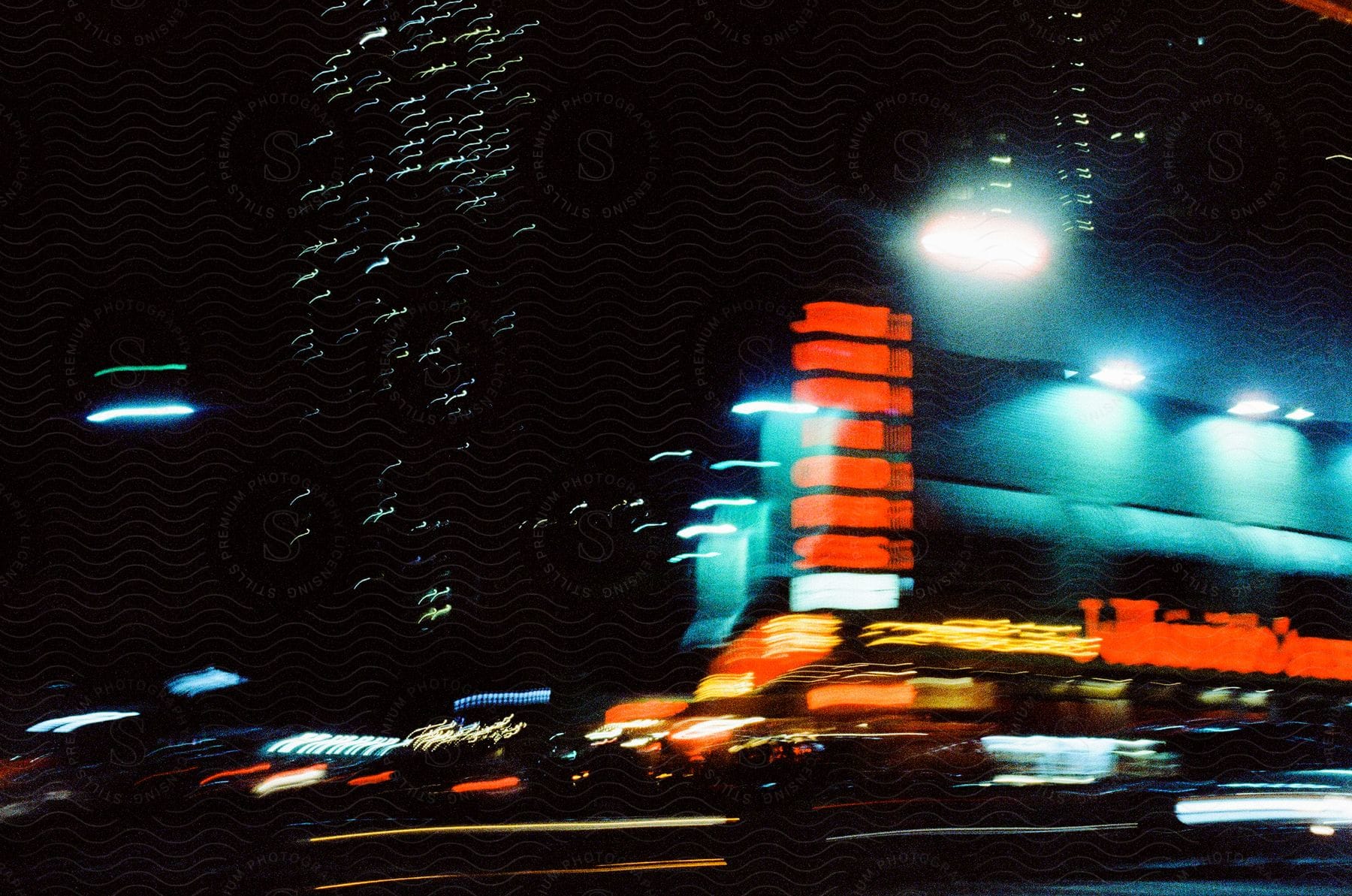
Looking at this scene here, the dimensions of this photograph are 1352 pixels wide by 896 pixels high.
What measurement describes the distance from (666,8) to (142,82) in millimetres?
2944

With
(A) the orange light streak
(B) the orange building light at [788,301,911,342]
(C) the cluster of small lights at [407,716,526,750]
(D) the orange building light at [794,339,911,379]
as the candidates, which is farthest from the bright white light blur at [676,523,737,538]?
(A) the orange light streak

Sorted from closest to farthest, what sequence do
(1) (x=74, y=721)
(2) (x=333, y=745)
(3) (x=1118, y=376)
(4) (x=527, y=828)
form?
(4) (x=527, y=828), (2) (x=333, y=745), (1) (x=74, y=721), (3) (x=1118, y=376)

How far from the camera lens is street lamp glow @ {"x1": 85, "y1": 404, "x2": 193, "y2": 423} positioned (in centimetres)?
595

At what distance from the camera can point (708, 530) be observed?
443 cm

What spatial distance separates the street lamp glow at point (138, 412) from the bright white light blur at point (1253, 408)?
20.8 ft

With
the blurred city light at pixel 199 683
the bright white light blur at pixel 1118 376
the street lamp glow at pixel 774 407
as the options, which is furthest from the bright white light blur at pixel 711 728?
the bright white light blur at pixel 1118 376

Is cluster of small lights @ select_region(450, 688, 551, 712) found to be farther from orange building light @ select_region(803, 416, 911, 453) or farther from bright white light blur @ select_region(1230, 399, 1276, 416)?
bright white light blur @ select_region(1230, 399, 1276, 416)

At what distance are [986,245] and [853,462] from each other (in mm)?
1400

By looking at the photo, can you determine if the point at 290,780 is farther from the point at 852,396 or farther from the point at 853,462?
the point at 852,396

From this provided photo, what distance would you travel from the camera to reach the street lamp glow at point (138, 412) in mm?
5946

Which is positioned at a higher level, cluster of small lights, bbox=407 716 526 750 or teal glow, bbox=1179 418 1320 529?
teal glow, bbox=1179 418 1320 529

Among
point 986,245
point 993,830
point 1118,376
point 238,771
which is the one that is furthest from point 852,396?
point 238,771

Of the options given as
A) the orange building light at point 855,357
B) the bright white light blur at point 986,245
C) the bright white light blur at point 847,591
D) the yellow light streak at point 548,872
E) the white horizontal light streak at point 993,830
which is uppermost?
the bright white light blur at point 986,245

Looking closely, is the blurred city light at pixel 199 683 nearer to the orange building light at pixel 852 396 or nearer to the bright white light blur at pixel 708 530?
the bright white light blur at pixel 708 530
